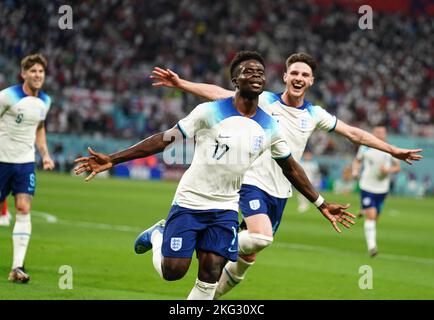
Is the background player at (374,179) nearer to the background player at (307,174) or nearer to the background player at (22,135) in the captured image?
the background player at (307,174)

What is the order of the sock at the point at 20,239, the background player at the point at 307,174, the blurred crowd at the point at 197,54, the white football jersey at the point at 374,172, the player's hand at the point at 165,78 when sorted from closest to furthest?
the player's hand at the point at 165,78, the sock at the point at 20,239, the white football jersey at the point at 374,172, the background player at the point at 307,174, the blurred crowd at the point at 197,54

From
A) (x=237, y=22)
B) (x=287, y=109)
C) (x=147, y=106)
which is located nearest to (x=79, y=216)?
(x=287, y=109)

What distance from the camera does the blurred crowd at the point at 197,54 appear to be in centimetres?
3866

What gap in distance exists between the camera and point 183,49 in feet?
147

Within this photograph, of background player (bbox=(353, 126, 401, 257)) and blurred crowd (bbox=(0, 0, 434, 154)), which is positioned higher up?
blurred crowd (bbox=(0, 0, 434, 154))

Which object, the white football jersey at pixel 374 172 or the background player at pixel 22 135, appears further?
the white football jersey at pixel 374 172

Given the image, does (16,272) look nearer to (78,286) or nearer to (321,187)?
(78,286)

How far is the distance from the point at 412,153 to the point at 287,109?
1544mm

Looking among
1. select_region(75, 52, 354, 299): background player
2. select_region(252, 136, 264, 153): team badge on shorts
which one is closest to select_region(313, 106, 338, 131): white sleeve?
select_region(75, 52, 354, 299): background player

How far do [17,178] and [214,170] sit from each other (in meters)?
4.25

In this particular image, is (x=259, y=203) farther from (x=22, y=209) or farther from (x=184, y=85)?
(x=22, y=209)

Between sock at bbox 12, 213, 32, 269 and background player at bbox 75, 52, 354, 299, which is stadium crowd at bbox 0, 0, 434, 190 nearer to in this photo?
sock at bbox 12, 213, 32, 269

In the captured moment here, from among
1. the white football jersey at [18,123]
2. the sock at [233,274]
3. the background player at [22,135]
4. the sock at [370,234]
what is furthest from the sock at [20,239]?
the sock at [370,234]

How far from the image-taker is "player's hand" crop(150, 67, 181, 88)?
29.2 feet
